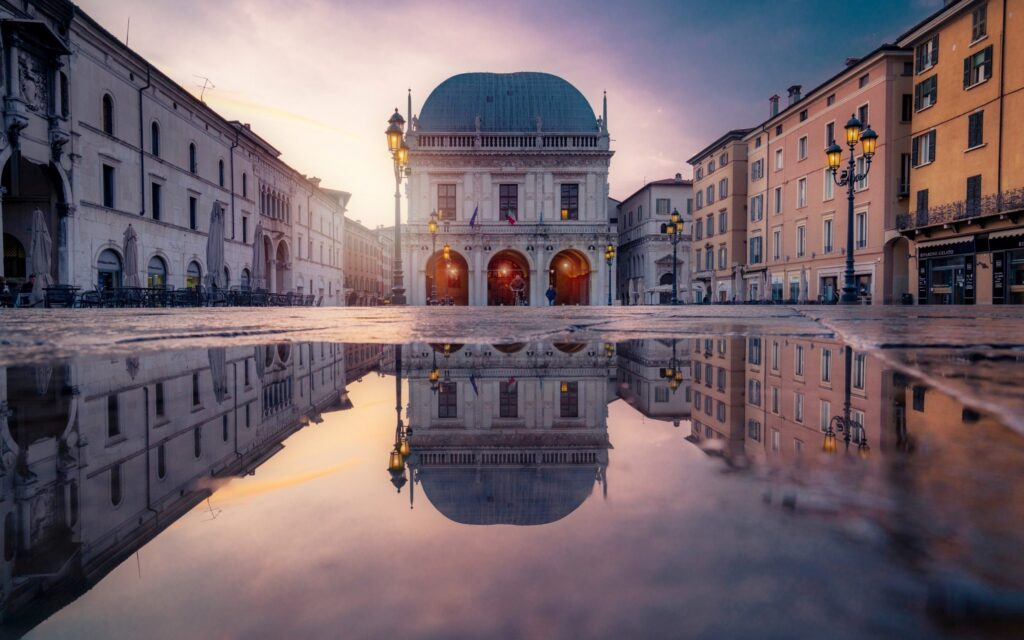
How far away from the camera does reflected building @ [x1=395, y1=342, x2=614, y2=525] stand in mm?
740

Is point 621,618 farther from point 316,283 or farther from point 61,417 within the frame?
point 316,283

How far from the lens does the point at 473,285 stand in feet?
130

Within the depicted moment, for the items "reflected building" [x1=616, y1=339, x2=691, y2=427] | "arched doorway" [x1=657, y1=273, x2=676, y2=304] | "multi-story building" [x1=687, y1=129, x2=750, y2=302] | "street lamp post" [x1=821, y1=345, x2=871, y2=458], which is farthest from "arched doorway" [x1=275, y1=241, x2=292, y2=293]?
"street lamp post" [x1=821, y1=345, x2=871, y2=458]

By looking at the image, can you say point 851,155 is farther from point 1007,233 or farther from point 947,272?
point 947,272

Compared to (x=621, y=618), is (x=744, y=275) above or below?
above

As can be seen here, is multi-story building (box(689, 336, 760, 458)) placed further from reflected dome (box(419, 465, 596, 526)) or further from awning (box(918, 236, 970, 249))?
awning (box(918, 236, 970, 249))

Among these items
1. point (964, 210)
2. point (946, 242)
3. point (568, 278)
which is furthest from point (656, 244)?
point (964, 210)

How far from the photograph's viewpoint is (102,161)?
22422 millimetres

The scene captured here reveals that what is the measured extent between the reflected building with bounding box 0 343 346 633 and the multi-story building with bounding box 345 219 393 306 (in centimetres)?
5263

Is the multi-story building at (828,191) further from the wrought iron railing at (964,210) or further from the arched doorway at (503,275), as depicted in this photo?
the arched doorway at (503,275)

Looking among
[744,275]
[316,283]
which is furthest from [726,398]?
[316,283]

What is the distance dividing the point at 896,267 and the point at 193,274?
34577mm

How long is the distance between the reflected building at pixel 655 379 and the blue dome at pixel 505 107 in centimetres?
4123

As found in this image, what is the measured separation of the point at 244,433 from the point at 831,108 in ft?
122
